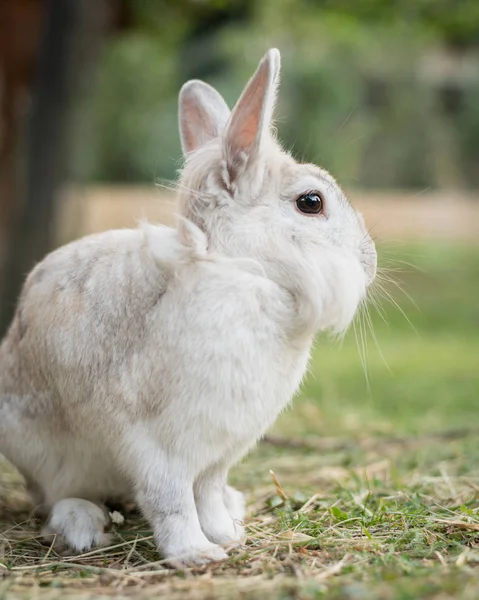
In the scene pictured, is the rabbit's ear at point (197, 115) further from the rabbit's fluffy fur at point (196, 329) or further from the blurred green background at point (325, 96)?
the blurred green background at point (325, 96)

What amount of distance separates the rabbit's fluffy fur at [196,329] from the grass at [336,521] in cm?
12

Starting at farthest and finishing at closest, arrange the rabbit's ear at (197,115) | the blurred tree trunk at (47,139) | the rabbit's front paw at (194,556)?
the blurred tree trunk at (47,139) → the rabbit's ear at (197,115) → the rabbit's front paw at (194,556)

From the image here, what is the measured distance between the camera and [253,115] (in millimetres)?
2172

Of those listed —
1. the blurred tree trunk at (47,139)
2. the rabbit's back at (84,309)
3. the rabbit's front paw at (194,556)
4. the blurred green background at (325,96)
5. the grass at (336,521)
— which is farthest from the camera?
the blurred green background at (325,96)

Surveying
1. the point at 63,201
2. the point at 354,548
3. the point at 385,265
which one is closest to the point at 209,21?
the point at 63,201

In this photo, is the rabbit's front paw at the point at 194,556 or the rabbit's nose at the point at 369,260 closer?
the rabbit's front paw at the point at 194,556

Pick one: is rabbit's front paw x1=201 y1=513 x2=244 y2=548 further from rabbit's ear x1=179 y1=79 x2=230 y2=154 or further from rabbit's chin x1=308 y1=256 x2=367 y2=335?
rabbit's ear x1=179 y1=79 x2=230 y2=154

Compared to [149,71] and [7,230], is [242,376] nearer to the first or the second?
[7,230]

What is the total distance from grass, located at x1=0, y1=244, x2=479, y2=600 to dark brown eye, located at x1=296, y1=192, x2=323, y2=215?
37 centimetres

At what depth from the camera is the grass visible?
1.86 m

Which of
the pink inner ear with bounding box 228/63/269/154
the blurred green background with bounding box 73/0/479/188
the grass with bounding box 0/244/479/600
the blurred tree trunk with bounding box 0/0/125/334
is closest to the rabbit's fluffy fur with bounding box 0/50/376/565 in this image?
the pink inner ear with bounding box 228/63/269/154

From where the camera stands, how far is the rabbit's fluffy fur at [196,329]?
2102mm

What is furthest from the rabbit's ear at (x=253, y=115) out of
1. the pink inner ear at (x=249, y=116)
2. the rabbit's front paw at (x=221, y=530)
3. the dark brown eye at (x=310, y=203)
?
the rabbit's front paw at (x=221, y=530)

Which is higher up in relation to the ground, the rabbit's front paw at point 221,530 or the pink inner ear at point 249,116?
the pink inner ear at point 249,116
